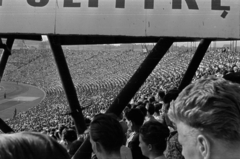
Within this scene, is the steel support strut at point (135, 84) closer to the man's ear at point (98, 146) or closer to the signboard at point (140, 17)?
the signboard at point (140, 17)

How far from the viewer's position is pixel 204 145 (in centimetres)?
110

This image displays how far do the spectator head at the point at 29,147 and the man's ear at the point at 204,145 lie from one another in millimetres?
385

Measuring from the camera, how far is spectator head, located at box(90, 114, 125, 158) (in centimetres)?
213

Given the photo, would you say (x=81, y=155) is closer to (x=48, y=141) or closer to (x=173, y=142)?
(x=173, y=142)

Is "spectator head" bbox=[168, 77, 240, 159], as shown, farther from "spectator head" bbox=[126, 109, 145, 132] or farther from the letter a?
"spectator head" bbox=[126, 109, 145, 132]

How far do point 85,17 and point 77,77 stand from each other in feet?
118

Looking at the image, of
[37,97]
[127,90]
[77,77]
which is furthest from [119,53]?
[127,90]

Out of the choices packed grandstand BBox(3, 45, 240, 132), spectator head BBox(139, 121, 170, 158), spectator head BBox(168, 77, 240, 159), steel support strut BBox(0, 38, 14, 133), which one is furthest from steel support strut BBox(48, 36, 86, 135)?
packed grandstand BBox(3, 45, 240, 132)

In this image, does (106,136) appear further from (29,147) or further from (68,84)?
(68,84)

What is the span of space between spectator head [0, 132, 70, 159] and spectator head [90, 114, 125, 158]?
110cm

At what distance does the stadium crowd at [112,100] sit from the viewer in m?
2.14

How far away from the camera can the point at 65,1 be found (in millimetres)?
2395

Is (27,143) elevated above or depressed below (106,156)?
above

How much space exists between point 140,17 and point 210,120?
1.40 m
